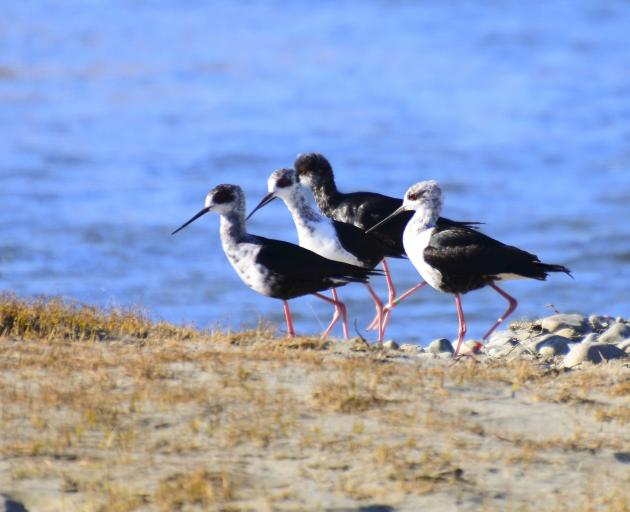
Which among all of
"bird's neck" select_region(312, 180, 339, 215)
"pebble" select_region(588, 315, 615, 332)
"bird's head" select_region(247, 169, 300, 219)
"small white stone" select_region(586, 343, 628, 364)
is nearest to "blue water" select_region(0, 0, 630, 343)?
"bird's neck" select_region(312, 180, 339, 215)

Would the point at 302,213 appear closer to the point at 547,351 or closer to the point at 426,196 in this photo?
the point at 426,196

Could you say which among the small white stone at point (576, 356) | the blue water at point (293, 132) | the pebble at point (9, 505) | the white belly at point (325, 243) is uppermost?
the blue water at point (293, 132)

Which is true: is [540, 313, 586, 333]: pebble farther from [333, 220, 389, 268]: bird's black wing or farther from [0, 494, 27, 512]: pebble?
[0, 494, 27, 512]: pebble

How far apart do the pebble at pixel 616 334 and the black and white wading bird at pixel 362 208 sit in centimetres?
155

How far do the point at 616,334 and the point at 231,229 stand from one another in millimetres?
3564

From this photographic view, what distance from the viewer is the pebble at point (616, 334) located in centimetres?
1262

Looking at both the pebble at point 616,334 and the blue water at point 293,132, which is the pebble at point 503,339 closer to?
the pebble at point 616,334

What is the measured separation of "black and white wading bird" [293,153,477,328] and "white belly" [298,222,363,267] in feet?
1.62

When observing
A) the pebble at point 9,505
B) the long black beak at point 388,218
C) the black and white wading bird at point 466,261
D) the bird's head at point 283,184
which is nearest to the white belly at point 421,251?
the black and white wading bird at point 466,261

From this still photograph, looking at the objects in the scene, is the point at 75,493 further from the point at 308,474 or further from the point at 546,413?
the point at 546,413

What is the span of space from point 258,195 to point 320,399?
17.7 metres

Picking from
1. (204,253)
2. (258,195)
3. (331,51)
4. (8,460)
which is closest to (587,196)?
(258,195)

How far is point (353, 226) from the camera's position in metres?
12.7

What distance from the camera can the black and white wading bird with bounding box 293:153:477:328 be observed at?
42.0ft
